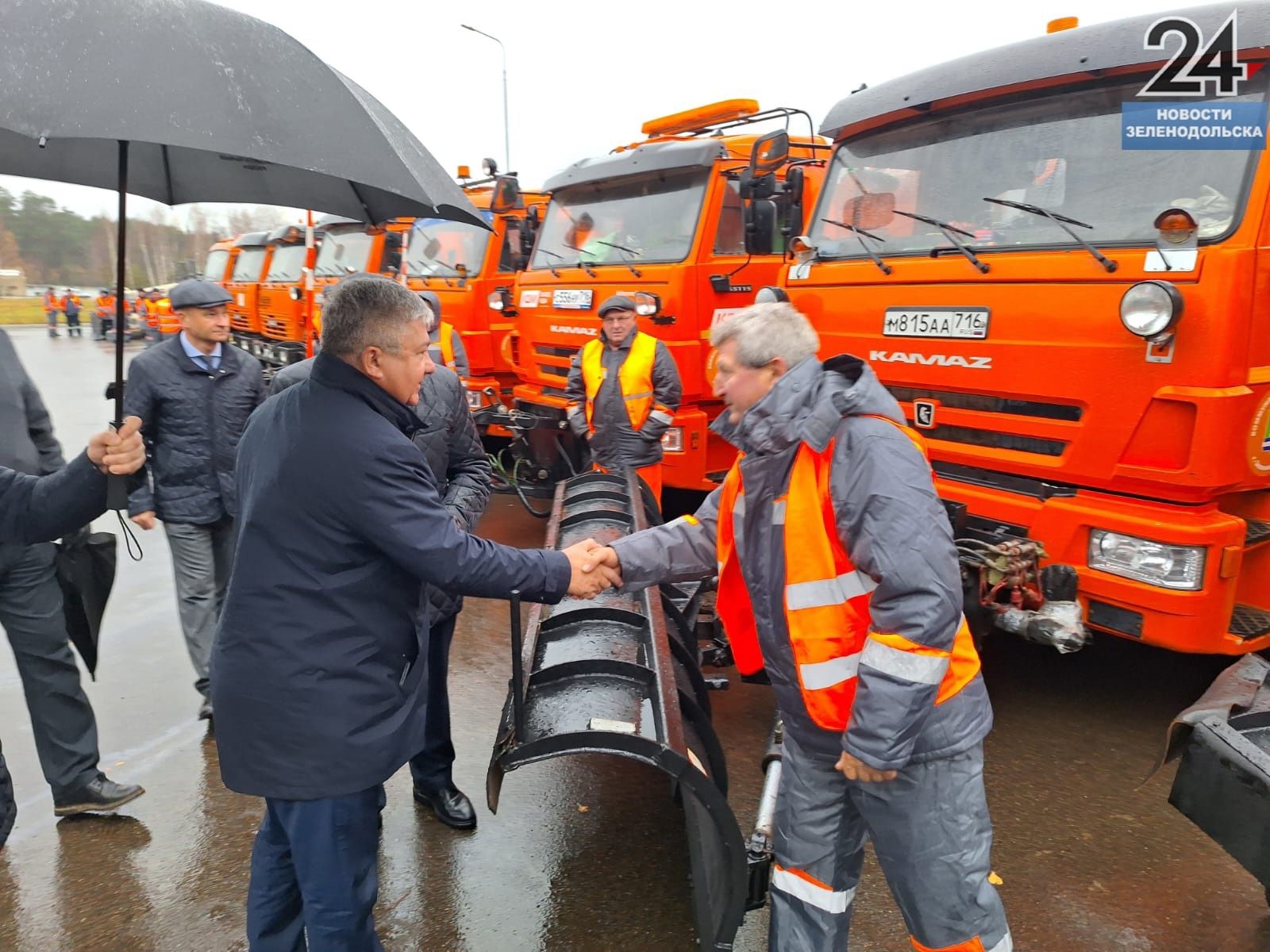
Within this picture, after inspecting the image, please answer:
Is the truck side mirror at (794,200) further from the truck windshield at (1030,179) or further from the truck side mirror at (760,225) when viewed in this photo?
the truck windshield at (1030,179)

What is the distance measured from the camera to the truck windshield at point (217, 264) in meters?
18.7

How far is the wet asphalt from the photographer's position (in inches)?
101

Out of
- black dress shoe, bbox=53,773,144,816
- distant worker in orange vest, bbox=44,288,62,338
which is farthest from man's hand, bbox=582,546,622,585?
distant worker in orange vest, bbox=44,288,62,338

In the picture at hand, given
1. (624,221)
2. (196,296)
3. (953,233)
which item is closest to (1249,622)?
(953,233)

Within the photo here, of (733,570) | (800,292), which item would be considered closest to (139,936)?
(733,570)

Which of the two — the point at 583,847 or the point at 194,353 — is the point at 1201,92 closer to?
the point at 583,847

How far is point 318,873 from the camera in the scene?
1940 millimetres

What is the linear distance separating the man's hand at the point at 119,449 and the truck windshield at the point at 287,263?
12.4 meters

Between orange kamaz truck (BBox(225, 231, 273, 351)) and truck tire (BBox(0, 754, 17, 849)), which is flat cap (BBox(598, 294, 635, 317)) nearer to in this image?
truck tire (BBox(0, 754, 17, 849))

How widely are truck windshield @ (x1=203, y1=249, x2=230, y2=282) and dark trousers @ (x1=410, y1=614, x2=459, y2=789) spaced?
18.1 metres

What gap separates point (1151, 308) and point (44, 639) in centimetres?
394

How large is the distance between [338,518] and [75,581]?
1704 millimetres

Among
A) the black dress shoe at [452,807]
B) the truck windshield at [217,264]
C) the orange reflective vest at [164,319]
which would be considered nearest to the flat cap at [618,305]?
the black dress shoe at [452,807]

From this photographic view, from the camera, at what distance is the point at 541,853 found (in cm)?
292
